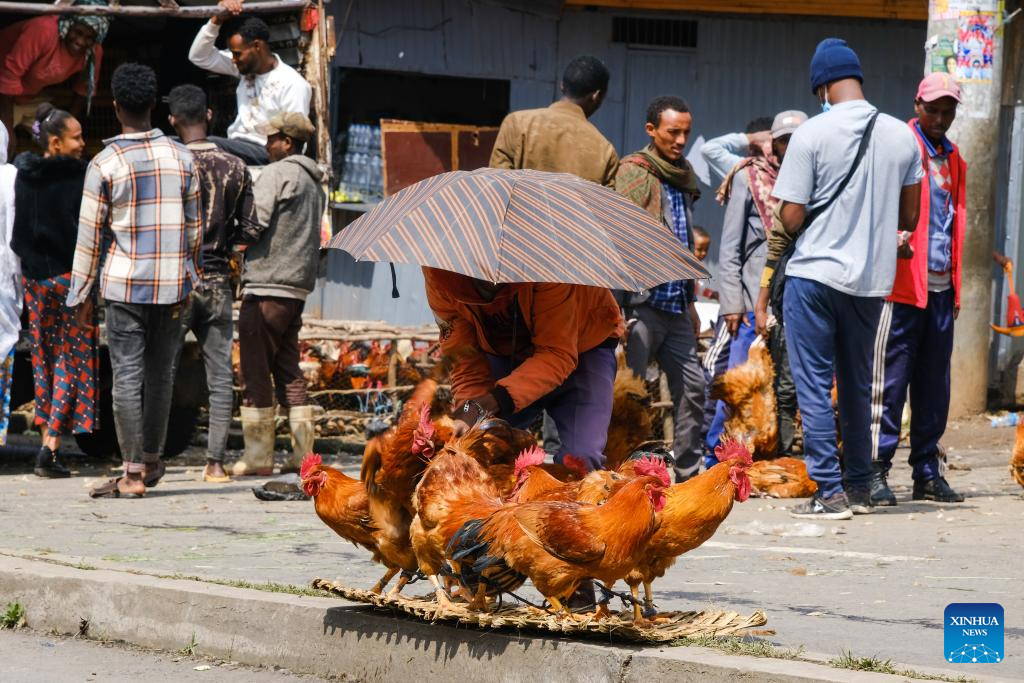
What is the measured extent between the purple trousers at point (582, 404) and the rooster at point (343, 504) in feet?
2.41

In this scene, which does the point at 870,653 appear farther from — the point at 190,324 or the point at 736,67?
the point at 736,67

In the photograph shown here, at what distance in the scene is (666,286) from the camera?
29.0ft

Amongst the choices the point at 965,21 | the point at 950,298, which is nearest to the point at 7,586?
the point at 950,298

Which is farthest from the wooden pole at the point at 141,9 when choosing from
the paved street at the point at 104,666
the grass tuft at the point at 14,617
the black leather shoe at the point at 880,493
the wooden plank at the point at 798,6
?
the paved street at the point at 104,666

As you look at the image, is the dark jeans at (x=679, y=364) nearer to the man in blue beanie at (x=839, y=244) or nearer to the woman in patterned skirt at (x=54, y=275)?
the man in blue beanie at (x=839, y=244)

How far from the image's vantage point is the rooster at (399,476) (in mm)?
5234

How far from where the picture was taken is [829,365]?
8.07m

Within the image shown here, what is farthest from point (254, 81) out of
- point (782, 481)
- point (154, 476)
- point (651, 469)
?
point (651, 469)

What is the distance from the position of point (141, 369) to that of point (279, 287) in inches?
49.3

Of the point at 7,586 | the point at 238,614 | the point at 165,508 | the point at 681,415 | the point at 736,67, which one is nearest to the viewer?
the point at 238,614

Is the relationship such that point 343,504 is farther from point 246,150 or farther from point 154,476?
point 246,150

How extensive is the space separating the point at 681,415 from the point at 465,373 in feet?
12.3

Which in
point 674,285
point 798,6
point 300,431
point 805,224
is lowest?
point 300,431

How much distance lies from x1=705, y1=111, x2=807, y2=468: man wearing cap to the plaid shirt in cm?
356
